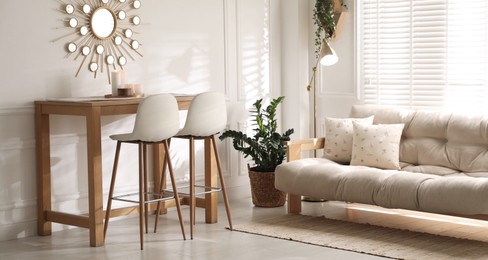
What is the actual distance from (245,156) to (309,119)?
1.03m

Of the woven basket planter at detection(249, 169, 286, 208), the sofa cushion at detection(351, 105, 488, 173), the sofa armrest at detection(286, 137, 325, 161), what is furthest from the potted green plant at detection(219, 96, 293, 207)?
the sofa cushion at detection(351, 105, 488, 173)

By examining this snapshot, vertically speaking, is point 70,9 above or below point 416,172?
above

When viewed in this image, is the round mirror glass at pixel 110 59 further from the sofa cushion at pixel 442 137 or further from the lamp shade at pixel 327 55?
the sofa cushion at pixel 442 137

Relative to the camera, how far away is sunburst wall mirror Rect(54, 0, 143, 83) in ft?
19.2

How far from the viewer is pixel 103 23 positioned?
605 cm

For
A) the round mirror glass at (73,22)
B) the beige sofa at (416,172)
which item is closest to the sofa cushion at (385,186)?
the beige sofa at (416,172)

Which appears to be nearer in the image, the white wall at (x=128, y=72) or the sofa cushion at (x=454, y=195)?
the sofa cushion at (x=454, y=195)

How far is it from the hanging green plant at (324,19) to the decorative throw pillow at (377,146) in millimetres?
1250

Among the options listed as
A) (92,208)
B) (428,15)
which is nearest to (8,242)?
(92,208)

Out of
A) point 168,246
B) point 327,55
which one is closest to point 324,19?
point 327,55

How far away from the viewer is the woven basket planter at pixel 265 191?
22.0 feet

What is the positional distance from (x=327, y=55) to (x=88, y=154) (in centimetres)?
237

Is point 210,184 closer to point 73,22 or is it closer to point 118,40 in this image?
point 118,40

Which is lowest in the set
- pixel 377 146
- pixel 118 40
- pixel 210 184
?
pixel 210 184
